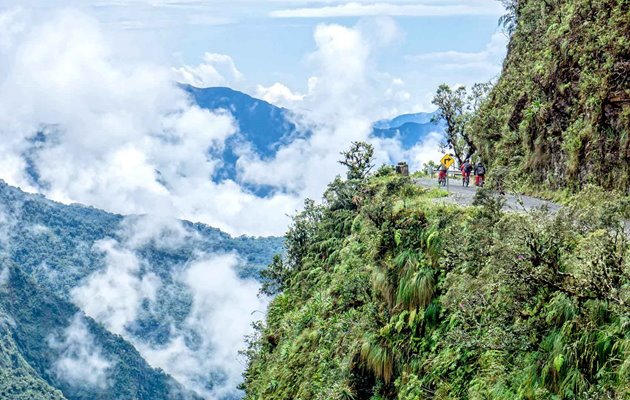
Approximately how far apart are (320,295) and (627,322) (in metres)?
14.0

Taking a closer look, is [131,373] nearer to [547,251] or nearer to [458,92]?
[458,92]

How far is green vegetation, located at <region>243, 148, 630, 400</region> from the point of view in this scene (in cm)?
899

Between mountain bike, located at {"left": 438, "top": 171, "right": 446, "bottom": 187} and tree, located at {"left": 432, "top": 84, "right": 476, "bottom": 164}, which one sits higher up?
tree, located at {"left": 432, "top": 84, "right": 476, "bottom": 164}

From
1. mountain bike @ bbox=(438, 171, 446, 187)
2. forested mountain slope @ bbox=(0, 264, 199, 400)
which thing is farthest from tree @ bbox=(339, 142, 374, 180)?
forested mountain slope @ bbox=(0, 264, 199, 400)

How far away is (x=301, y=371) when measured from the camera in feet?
63.7

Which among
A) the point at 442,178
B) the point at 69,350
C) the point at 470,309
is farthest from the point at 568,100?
the point at 69,350

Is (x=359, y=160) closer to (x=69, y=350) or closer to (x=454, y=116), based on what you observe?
(x=454, y=116)

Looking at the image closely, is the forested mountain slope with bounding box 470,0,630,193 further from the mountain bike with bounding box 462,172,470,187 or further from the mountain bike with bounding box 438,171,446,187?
the mountain bike with bounding box 438,171,446,187

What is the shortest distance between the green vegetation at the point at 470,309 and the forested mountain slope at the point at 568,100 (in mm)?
3127

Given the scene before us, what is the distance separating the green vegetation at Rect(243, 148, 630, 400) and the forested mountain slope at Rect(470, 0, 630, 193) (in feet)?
10.3

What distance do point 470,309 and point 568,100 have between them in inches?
494

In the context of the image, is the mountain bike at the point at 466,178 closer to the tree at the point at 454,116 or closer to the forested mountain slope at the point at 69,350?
the tree at the point at 454,116

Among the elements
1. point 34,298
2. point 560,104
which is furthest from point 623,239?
point 34,298

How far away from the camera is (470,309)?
33.8 feet
